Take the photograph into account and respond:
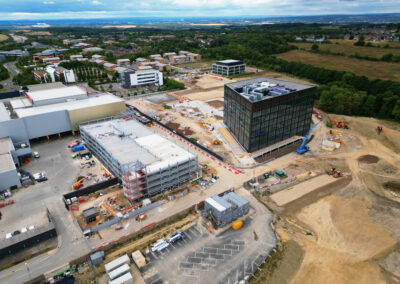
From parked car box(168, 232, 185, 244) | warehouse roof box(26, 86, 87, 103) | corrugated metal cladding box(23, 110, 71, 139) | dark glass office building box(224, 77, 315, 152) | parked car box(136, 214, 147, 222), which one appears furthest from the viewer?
warehouse roof box(26, 86, 87, 103)

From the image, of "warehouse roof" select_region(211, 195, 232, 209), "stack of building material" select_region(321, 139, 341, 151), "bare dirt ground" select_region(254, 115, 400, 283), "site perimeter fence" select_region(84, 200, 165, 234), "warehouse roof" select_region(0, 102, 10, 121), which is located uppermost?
"warehouse roof" select_region(0, 102, 10, 121)

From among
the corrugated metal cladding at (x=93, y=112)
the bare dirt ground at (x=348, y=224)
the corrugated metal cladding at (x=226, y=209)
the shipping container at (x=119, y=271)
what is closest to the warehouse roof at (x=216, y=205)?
the corrugated metal cladding at (x=226, y=209)

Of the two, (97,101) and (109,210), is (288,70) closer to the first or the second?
(97,101)

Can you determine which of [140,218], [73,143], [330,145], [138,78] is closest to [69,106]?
[73,143]

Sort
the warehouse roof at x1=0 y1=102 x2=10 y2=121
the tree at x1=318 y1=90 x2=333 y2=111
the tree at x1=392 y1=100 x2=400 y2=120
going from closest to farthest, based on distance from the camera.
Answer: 1. the warehouse roof at x1=0 y1=102 x2=10 y2=121
2. the tree at x1=392 y1=100 x2=400 y2=120
3. the tree at x1=318 y1=90 x2=333 y2=111

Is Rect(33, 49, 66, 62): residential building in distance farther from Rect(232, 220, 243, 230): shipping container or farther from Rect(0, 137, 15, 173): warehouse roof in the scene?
Rect(232, 220, 243, 230): shipping container

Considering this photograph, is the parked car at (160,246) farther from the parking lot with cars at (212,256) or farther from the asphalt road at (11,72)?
the asphalt road at (11,72)

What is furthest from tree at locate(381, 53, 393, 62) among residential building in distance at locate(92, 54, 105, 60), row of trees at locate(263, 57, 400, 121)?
residential building in distance at locate(92, 54, 105, 60)
